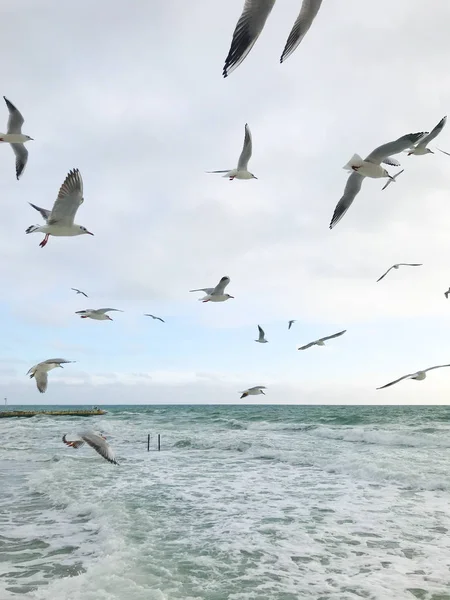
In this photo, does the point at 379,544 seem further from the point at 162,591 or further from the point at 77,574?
the point at 77,574

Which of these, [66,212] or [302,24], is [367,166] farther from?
[66,212]

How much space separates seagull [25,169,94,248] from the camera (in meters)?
6.45

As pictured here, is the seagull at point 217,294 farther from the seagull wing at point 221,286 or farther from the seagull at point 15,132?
the seagull at point 15,132

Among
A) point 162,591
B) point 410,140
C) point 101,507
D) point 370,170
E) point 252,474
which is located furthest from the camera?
point 252,474

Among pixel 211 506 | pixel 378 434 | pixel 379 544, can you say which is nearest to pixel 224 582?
pixel 379 544

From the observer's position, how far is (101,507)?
444 inches

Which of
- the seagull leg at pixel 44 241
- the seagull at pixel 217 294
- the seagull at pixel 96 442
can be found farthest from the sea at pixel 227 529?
the seagull leg at pixel 44 241

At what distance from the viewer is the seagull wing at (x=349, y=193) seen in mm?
6555

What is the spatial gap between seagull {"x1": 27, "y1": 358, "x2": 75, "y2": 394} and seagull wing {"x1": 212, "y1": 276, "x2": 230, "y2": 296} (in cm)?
287

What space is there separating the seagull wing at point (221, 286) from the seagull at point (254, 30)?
563 cm

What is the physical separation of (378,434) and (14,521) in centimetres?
2121

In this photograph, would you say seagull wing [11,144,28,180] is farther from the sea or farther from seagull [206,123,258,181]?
the sea

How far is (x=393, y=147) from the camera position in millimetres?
5645

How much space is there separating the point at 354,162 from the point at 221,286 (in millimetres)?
3879
